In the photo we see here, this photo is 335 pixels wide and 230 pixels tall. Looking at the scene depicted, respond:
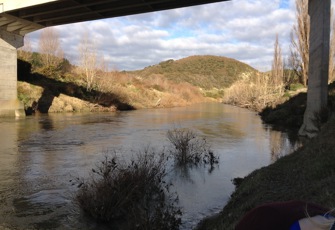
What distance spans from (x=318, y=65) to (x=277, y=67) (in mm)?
30226

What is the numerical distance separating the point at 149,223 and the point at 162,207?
2.64 ft

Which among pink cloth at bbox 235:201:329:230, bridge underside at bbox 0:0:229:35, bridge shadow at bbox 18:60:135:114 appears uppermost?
bridge underside at bbox 0:0:229:35

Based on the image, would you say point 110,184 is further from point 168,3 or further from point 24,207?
point 168,3

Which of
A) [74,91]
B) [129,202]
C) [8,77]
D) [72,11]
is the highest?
[72,11]

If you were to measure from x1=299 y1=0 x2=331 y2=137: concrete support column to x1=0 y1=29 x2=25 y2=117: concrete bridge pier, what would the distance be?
74.3 feet

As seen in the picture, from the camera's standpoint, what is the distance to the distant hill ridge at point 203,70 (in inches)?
5602

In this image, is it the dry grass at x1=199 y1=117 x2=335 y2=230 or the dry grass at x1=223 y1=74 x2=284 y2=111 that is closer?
the dry grass at x1=199 y1=117 x2=335 y2=230

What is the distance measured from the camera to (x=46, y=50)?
158ft

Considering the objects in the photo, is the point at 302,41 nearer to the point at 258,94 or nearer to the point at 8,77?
the point at 258,94

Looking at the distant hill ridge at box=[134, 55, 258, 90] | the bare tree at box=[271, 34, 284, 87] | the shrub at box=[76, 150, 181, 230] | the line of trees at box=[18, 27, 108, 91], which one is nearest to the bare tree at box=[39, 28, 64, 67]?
the line of trees at box=[18, 27, 108, 91]

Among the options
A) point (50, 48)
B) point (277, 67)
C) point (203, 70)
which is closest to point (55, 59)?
point (50, 48)

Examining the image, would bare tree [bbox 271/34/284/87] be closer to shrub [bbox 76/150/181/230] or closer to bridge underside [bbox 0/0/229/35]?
bridge underside [bbox 0/0/229/35]

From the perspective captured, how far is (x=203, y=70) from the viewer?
154875 millimetres

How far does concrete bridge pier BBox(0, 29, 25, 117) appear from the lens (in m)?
28.9
